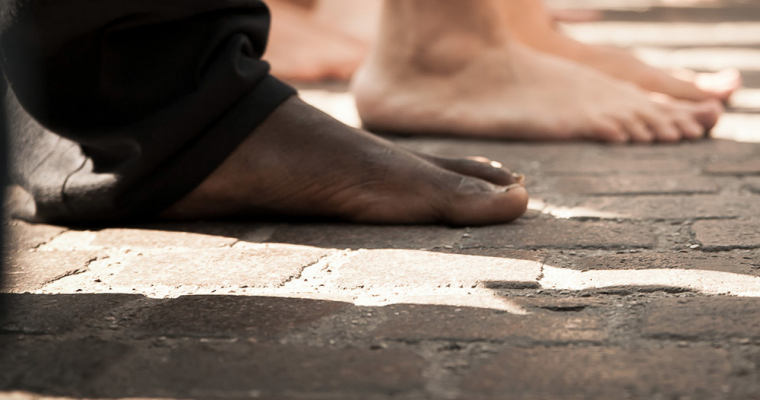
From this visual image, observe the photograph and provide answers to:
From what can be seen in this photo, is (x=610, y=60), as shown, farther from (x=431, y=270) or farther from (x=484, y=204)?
(x=431, y=270)

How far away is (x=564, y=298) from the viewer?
111 cm

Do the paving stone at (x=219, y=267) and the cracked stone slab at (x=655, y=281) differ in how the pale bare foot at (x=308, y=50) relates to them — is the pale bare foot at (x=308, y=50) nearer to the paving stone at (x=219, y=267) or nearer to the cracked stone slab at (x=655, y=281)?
the paving stone at (x=219, y=267)

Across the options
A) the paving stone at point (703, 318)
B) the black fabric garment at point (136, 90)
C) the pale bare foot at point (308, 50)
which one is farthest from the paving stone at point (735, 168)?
the pale bare foot at point (308, 50)

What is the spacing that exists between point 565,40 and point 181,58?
1881 mm

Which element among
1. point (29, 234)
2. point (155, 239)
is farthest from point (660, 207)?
point (29, 234)

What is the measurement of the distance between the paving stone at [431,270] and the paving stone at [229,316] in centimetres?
11

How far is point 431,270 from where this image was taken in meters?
1.25

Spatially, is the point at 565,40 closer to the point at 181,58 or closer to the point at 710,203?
the point at 710,203

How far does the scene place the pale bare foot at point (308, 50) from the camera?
366 cm

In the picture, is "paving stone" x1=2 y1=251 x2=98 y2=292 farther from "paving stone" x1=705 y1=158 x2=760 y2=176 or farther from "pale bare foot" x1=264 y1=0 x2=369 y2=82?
"pale bare foot" x1=264 y1=0 x2=369 y2=82

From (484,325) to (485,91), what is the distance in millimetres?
1521

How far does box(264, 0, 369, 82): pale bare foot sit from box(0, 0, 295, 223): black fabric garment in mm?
2061

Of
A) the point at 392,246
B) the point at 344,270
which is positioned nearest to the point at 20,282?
the point at 344,270

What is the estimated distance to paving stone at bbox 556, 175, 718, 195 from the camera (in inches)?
69.1
